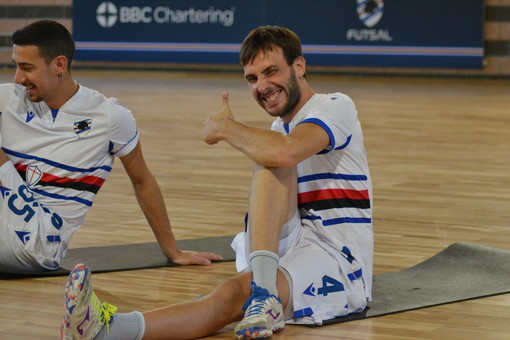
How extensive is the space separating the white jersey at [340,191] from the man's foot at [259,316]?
0.39 metres

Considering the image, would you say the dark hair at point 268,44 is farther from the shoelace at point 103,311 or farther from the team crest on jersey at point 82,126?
the shoelace at point 103,311

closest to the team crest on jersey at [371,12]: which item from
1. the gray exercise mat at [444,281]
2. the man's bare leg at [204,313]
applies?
the gray exercise mat at [444,281]

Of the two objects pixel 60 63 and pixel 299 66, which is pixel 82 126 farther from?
pixel 299 66

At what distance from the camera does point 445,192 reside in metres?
5.87

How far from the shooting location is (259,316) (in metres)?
2.75

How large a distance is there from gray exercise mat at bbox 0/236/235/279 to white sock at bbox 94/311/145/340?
1088 mm

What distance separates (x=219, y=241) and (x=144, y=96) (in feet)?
26.1

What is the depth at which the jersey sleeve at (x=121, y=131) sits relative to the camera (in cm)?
368

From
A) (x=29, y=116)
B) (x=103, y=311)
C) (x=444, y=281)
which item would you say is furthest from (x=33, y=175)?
(x=444, y=281)

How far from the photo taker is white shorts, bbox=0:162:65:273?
3545 mm

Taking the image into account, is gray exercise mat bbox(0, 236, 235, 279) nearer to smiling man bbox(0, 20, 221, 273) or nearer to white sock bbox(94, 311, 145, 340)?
smiling man bbox(0, 20, 221, 273)

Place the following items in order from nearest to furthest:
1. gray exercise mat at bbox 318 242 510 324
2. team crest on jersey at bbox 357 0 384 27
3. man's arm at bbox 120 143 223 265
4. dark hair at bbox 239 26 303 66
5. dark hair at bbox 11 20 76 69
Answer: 1. dark hair at bbox 239 26 303 66
2. gray exercise mat at bbox 318 242 510 324
3. dark hair at bbox 11 20 76 69
4. man's arm at bbox 120 143 223 265
5. team crest on jersey at bbox 357 0 384 27

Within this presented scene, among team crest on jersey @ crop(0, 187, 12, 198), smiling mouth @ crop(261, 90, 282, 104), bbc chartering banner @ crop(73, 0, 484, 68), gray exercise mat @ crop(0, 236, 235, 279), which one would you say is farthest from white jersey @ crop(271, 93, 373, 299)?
bbc chartering banner @ crop(73, 0, 484, 68)

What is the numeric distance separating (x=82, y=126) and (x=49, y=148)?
15 centimetres
